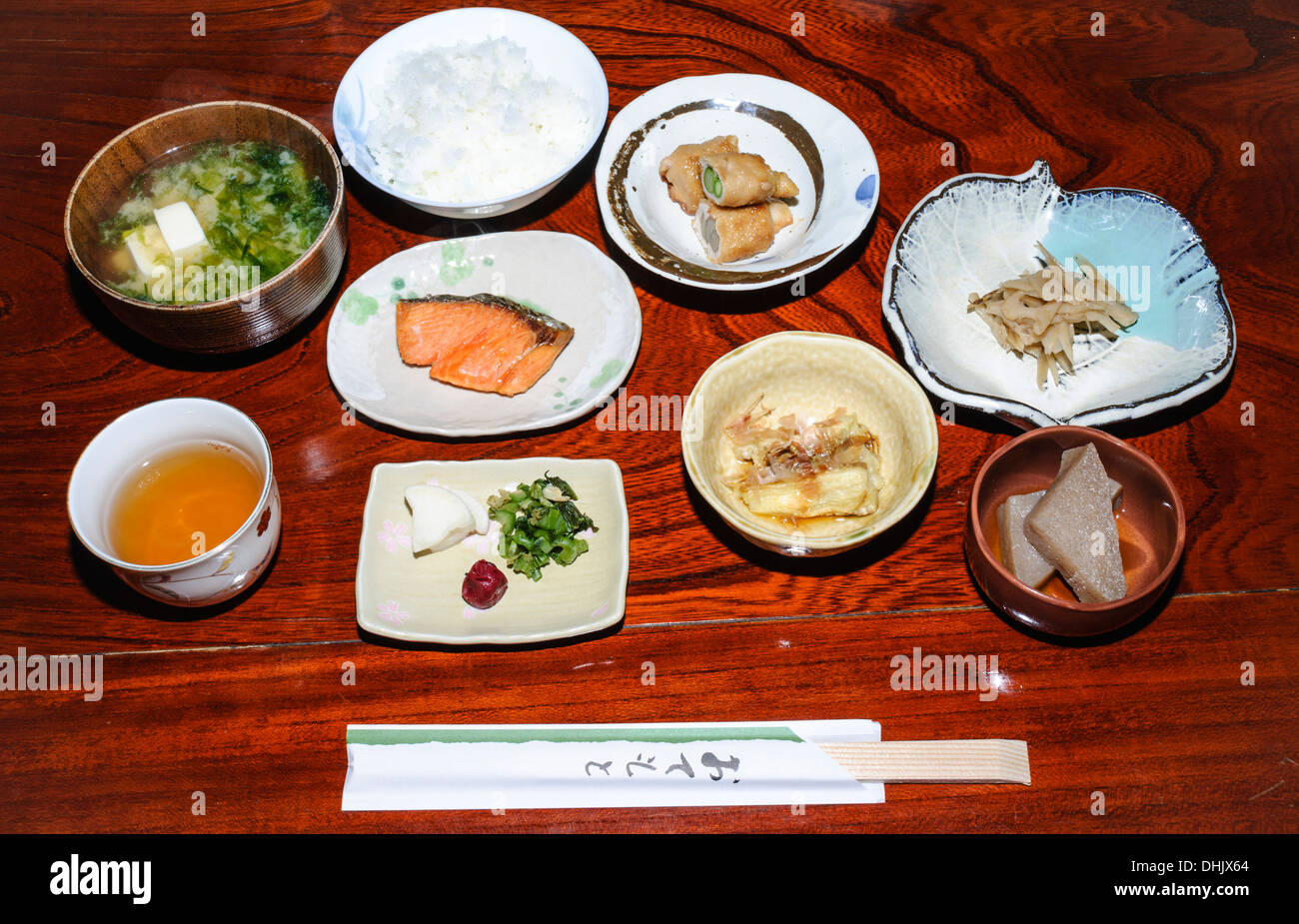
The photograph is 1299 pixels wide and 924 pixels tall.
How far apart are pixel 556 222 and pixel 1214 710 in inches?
72.3

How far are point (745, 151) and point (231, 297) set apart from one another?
1.30 m

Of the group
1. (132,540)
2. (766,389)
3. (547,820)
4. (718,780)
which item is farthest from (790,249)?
(132,540)

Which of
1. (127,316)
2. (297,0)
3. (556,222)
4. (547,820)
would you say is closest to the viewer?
(547,820)

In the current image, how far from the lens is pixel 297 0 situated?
2.76 meters

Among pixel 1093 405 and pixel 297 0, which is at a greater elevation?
pixel 297 0

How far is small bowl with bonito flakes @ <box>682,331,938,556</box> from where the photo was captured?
1.94 m

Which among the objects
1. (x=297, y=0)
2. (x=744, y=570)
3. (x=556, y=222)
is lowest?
(x=744, y=570)

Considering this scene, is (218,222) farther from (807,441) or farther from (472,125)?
(807,441)

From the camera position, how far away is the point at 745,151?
2.49 meters

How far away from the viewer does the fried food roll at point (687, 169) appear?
238 centimetres

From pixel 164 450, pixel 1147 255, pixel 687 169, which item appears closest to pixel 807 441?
pixel 687 169

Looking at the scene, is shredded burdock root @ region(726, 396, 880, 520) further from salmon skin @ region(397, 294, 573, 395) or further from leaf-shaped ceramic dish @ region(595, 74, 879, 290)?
salmon skin @ region(397, 294, 573, 395)

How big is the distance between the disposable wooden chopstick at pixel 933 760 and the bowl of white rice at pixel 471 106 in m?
1.45

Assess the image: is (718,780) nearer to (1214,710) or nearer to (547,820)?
(547,820)
